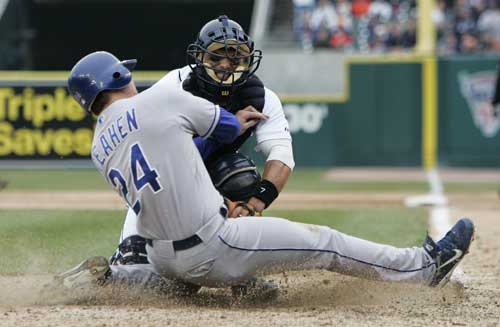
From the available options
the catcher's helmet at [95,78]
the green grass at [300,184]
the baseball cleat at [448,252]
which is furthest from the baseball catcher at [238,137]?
the green grass at [300,184]

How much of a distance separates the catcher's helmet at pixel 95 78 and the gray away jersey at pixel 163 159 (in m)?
0.15

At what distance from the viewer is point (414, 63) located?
58.3 feet

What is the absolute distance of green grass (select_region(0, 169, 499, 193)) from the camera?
13.9 metres

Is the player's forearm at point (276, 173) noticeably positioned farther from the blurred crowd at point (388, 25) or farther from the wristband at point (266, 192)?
the blurred crowd at point (388, 25)

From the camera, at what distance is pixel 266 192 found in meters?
5.29

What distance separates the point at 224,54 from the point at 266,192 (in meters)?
0.80

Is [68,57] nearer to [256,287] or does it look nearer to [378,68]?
[378,68]

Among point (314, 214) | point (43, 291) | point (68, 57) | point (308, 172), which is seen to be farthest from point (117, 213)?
point (68, 57)

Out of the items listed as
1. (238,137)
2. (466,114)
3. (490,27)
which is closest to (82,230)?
(238,137)

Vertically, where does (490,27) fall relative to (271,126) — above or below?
below

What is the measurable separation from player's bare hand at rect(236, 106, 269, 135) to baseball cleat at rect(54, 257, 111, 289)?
1.05m

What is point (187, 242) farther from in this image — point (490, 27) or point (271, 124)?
point (490, 27)

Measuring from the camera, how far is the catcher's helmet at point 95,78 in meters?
4.84

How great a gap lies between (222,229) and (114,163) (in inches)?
24.9
